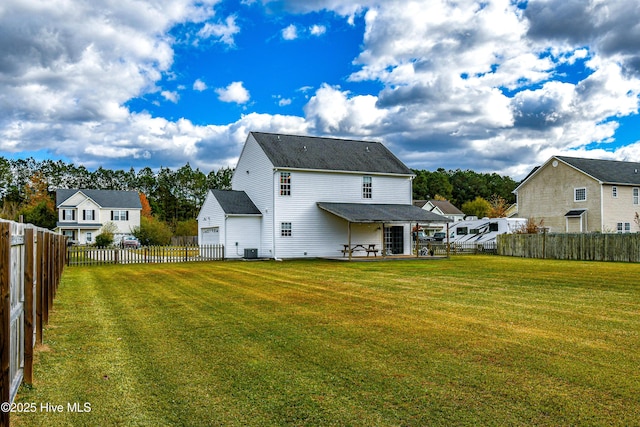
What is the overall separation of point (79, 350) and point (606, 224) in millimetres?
42579

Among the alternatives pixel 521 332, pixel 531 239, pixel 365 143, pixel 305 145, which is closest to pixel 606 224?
pixel 531 239

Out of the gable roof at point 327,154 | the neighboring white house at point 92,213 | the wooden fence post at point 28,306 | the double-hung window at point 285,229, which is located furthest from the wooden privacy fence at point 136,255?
the neighboring white house at point 92,213

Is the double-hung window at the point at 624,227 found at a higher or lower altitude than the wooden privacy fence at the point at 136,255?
higher

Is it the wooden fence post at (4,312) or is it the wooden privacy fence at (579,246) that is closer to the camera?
the wooden fence post at (4,312)

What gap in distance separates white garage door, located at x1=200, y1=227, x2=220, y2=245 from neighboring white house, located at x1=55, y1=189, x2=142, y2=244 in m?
23.0

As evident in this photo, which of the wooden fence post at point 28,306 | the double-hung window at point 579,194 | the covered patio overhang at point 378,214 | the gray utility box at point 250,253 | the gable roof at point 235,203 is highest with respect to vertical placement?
the double-hung window at point 579,194

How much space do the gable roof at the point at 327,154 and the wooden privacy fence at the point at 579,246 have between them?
909 centimetres

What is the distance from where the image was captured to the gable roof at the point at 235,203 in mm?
30689

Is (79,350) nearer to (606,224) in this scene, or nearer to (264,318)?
(264,318)

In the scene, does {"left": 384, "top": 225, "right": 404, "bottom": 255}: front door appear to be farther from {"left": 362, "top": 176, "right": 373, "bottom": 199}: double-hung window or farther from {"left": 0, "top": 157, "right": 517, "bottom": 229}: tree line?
{"left": 0, "top": 157, "right": 517, "bottom": 229}: tree line

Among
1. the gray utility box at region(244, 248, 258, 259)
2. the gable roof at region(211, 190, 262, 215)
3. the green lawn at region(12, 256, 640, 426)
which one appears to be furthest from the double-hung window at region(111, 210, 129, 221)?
the green lawn at region(12, 256, 640, 426)

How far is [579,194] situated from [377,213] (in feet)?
72.7

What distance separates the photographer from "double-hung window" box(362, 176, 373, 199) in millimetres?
33031

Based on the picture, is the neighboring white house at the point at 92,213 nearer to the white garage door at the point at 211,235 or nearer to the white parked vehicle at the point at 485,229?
the white garage door at the point at 211,235
